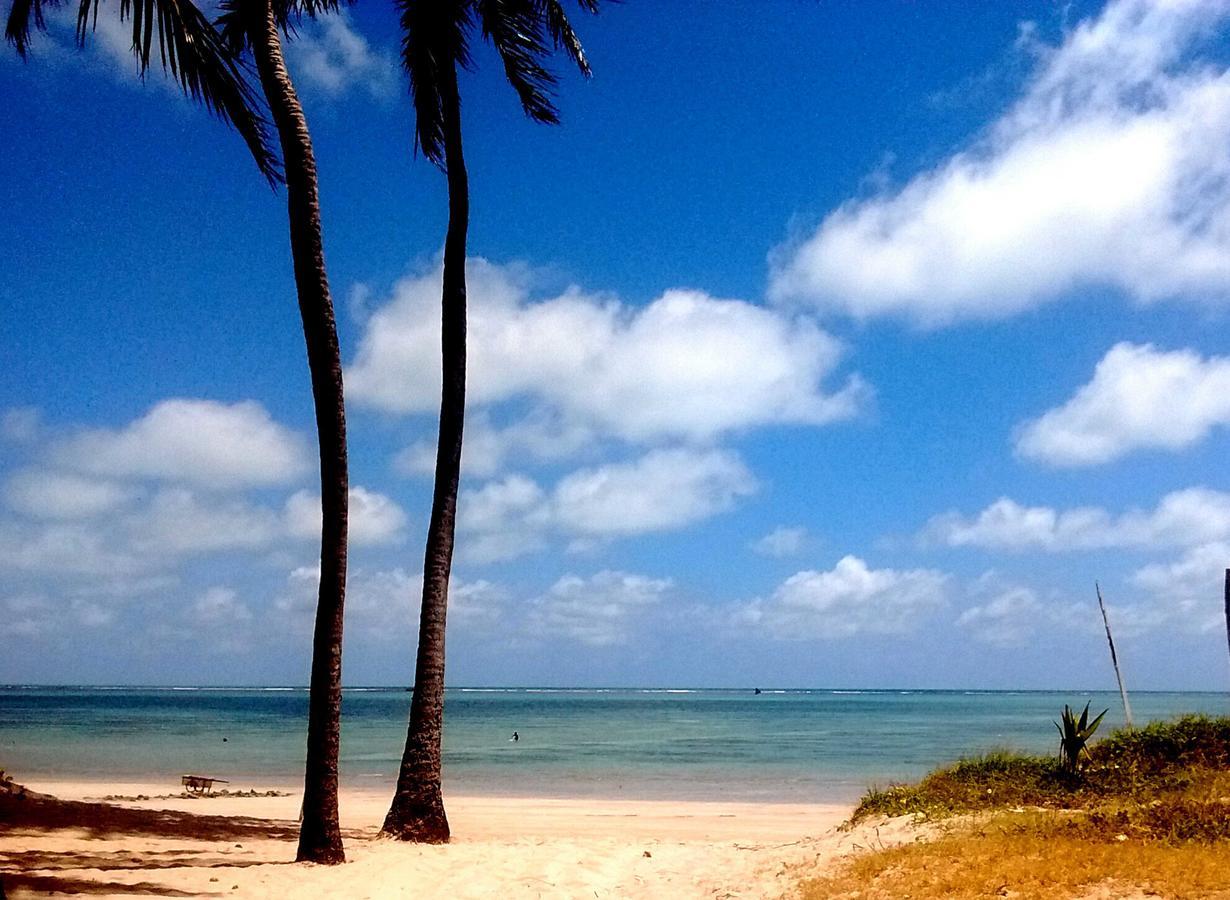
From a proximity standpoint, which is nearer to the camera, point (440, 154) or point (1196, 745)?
point (1196, 745)

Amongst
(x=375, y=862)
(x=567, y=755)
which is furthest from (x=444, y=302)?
(x=567, y=755)

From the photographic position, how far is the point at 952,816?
10961mm

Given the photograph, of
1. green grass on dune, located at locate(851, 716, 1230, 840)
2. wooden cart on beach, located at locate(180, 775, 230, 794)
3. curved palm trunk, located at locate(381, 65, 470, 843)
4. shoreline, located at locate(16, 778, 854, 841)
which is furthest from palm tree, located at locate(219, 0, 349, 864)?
wooden cart on beach, located at locate(180, 775, 230, 794)

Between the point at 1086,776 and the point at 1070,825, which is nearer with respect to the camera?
the point at 1070,825

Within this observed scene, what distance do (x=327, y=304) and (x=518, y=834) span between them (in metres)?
9.51

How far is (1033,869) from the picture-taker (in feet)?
26.8

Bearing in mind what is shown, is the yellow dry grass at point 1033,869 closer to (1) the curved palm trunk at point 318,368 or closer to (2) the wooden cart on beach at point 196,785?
(1) the curved palm trunk at point 318,368

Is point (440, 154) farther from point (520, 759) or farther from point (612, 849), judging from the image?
point (520, 759)

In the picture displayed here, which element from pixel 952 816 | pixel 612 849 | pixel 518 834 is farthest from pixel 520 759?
pixel 952 816

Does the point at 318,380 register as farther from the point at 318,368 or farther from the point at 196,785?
the point at 196,785

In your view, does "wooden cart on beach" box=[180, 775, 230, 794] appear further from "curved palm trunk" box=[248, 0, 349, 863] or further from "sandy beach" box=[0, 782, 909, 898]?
"curved palm trunk" box=[248, 0, 349, 863]

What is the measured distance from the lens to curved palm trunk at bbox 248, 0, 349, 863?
35.3 feet

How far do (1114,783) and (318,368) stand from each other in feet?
35.5

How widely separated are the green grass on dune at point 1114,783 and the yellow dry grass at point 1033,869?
800 mm
